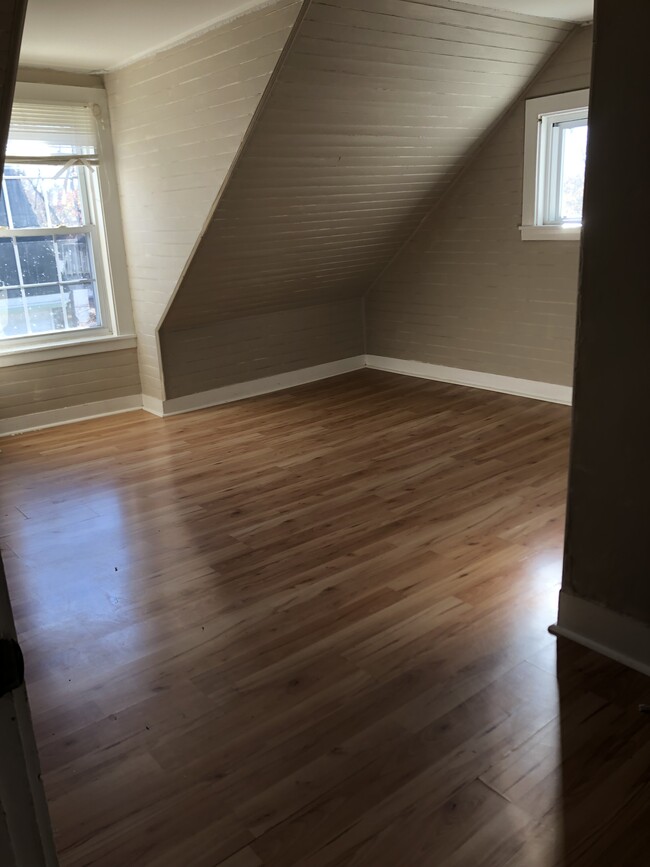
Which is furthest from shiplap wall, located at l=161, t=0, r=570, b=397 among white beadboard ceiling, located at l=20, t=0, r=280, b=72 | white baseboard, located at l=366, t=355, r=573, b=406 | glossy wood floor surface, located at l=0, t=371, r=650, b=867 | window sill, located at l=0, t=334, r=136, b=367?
glossy wood floor surface, located at l=0, t=371, r=650, b=867

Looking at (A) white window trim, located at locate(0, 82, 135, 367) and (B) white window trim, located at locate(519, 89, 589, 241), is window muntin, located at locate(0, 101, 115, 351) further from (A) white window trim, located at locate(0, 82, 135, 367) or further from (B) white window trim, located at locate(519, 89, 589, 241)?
(B) white window trim, located at locate(519, 89, 589, 241)

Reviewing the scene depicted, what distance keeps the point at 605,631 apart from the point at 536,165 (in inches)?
123

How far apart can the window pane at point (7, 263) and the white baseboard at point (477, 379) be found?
8.90ft

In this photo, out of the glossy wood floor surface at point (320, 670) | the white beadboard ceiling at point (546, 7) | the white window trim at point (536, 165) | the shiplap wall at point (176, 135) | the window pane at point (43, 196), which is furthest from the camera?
the window pane at point (43, 196)

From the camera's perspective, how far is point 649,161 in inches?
67.7

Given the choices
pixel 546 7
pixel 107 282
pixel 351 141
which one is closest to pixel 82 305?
pixel 107 282

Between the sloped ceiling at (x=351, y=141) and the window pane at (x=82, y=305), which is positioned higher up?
the sloped ceiling at (x=351, y=141)

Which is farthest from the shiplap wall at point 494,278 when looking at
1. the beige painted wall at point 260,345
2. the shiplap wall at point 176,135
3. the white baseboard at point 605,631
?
the white baseboard at point 605,631

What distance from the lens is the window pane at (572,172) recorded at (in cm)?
416

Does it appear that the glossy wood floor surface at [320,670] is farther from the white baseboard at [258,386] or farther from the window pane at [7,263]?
the window pane at [7,263]

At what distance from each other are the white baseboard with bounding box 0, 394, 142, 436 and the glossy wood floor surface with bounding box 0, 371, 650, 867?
33.1 inches

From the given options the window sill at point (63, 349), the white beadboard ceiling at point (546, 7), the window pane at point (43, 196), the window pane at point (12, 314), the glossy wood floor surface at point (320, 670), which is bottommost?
the glossy wood floor surface at point (320, 670)

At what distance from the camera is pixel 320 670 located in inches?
79.8

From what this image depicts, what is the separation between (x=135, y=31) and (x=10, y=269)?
1.60 meters
